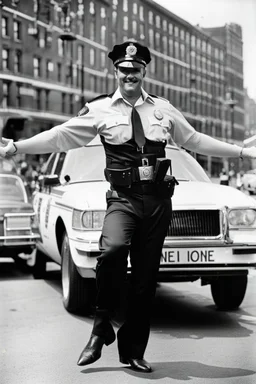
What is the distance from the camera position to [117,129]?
4734 millimetres

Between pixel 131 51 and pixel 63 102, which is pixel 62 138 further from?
pixel 63 102

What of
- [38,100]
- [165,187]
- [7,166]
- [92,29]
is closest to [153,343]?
[165,187]

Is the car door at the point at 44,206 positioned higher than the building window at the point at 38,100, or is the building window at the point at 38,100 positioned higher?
the building window at the point at 38,100

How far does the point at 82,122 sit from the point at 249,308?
319 centimetres

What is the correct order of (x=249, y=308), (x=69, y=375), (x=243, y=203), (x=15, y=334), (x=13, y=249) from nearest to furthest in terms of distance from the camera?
(x=69, y=375), (x=15, y=334), (x=243, y=203), (x=249, y=308), (x=13, y=249)

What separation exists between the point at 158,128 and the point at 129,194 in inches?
16.9

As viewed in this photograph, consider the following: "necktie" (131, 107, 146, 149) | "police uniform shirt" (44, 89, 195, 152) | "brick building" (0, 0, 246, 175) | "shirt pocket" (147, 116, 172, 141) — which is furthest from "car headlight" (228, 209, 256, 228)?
"necktie" (131, 107, 146, 149)

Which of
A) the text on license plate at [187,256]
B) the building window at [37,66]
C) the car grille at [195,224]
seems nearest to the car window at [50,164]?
the car grille at [195,224]

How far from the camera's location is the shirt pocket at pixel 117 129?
4.71 meters

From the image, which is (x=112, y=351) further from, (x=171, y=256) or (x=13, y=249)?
(x=13, y=249)

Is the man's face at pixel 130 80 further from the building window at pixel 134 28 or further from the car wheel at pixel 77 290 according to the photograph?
the building window at pixel 134 28

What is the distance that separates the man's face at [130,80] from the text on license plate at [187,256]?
1781 mm

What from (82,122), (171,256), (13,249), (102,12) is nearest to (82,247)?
(171,256)

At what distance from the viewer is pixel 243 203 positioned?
6.52 meters
